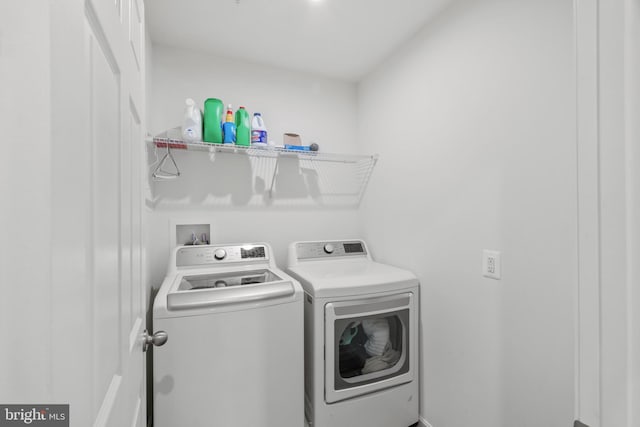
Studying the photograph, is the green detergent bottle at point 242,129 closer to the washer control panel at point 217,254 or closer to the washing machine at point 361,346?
the washer control panel at point 217,254

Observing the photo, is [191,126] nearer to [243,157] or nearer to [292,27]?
[243,157]

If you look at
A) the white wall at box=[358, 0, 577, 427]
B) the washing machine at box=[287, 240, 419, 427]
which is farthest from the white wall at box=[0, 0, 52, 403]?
the white wall at box=[358, 0, 577, 427]

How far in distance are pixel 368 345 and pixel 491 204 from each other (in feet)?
3.55

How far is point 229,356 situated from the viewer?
1300 millimetres

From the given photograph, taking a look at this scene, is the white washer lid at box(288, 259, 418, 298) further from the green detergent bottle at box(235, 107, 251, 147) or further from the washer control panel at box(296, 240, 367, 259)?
the green detergent bottle at box(235, 107, 251, 147)

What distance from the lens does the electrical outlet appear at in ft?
4.21

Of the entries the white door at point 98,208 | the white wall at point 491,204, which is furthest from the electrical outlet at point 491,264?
the white door at point 98,208

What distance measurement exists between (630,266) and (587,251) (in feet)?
0.19

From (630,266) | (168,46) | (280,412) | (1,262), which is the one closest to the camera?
(1,262)

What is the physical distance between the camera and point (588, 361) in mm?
514

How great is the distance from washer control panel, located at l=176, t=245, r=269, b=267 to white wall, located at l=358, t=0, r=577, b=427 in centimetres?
100

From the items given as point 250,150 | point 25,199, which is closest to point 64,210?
point 25,199

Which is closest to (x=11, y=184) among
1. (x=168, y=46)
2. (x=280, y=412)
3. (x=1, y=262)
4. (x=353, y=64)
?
(x=1, y=262)

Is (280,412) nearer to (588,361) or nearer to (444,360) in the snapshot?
(444,360)
